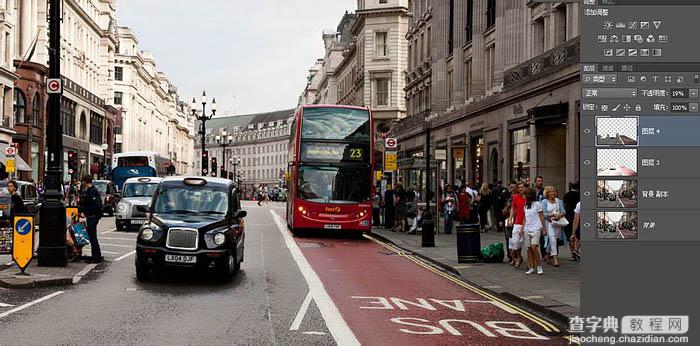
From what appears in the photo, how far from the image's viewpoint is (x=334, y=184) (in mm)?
28406

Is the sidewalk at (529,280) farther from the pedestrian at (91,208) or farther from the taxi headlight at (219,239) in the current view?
the pedestrian at (91,208)

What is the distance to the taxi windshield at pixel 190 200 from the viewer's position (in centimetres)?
1606

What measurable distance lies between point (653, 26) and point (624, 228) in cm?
127

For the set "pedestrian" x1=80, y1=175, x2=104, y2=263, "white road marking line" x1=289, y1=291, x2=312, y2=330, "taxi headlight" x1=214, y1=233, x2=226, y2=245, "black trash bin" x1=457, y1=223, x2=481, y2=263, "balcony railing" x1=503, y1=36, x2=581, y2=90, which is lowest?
"white road marking line" x1=289, y1=291, x2=312, y2=330

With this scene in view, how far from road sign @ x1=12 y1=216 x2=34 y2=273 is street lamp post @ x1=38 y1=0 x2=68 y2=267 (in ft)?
3.93

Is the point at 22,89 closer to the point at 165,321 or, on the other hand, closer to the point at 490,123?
the point at 490,123

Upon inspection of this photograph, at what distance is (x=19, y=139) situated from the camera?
55469 mm

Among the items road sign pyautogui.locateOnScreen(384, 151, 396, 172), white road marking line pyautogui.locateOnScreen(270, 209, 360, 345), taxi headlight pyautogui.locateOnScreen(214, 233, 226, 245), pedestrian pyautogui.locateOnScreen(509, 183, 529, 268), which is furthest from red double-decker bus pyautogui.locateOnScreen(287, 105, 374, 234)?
taxi headlight pyautogui.locateOnScreen(214, 233, 226, 245)

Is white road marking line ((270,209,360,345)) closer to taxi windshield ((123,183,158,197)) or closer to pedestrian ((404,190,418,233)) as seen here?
pedestrian ((404,190,418,233))

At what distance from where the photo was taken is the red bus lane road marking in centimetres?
1001

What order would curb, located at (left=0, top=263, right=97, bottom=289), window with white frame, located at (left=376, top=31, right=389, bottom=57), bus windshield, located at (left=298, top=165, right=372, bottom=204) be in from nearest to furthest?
1. curb, located at (left=0, top=263, right=97, bottom=289)
2. bus windshield, located at (left=298, top=165, right=372, bottom=204)
3. window with white frame, located at (left=376, top=31, right=389, bottom=57)

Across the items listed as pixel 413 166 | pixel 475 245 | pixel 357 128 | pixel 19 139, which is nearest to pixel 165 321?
pixel 475 245

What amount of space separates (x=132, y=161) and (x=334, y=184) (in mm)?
27456

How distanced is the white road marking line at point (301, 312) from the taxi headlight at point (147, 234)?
9.99 ft
